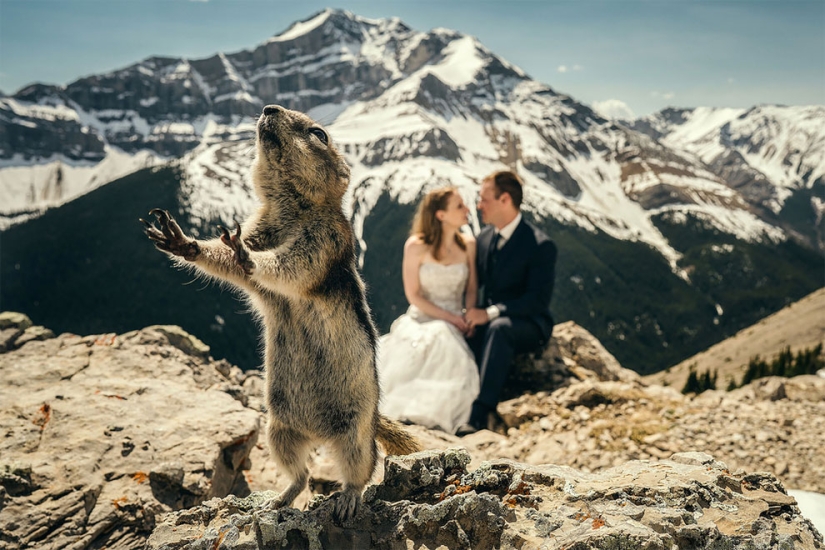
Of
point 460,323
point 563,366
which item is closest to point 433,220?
point 460,323

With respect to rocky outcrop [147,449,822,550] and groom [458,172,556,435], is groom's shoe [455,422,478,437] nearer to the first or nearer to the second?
groom [458,172,556,435]

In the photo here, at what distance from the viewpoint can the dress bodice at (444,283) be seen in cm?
1345

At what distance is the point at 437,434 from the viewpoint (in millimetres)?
10664

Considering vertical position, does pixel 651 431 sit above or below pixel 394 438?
below

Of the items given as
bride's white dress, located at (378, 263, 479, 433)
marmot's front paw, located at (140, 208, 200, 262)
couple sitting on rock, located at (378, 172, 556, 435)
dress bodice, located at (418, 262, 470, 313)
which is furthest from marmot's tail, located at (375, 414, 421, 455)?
dress bodice, located at (418, 262, 470, 313)

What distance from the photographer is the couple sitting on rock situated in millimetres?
12227

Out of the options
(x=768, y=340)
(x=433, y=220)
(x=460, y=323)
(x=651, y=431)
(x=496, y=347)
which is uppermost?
(x=433, y=220)

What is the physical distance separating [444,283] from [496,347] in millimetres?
2191

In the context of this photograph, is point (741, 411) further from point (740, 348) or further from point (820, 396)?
point (740, 348)

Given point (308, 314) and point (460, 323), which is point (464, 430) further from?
point (308, 314)

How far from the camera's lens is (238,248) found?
4.86 m

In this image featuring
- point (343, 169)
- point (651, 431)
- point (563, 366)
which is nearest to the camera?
point (343, 169)

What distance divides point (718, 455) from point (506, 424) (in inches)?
170

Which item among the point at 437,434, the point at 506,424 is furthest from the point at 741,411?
the point at 437,434
